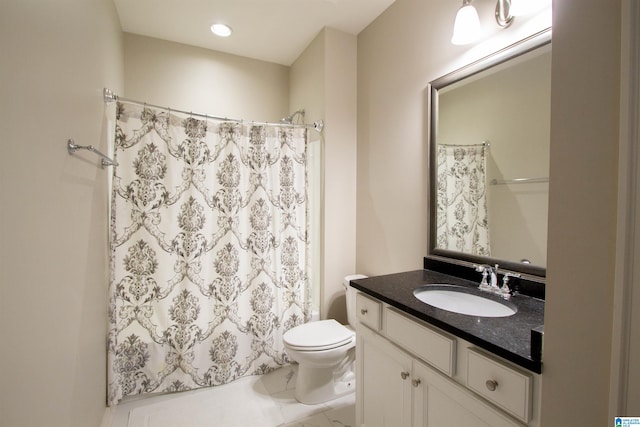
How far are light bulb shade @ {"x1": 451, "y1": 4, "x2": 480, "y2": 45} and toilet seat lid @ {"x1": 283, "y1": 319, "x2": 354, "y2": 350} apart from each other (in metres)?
1.79

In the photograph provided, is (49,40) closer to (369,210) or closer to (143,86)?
(143,86)

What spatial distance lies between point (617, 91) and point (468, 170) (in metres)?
1.02

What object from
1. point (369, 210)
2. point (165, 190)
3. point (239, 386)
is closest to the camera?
point (165, 190)

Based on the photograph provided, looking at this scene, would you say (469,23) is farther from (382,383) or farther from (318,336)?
(318,336)

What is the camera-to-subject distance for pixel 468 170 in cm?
151

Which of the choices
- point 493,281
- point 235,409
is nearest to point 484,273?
point 493,281

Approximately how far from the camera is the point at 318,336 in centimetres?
184

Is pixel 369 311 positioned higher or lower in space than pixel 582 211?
lower

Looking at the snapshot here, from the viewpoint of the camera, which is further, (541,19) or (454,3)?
(454,3)

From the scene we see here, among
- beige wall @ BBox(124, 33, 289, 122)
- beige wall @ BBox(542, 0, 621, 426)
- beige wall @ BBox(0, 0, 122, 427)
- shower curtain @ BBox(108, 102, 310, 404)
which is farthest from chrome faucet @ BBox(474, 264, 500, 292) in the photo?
beige wall @ BBox(124, 33, 289, 122)

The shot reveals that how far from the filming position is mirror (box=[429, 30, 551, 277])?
3.92 ft

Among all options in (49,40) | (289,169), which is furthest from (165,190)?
(49,40)

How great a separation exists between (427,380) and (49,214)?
1453mm

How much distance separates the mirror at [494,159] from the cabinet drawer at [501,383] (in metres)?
0.57
